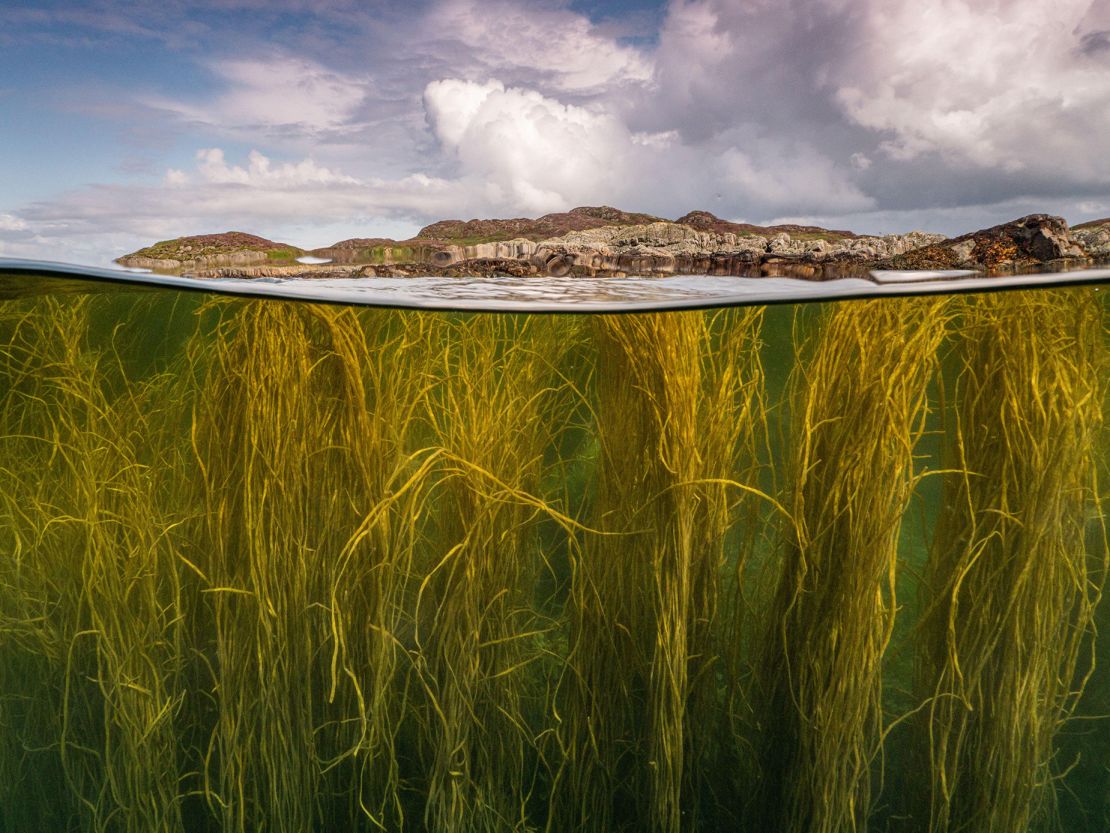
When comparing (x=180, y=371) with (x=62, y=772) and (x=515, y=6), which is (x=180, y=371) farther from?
(x=515, y=6)

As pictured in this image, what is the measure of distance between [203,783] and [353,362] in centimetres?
187

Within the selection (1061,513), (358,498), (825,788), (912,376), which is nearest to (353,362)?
(358,498)

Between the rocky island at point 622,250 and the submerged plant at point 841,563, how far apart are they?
1.07 meters

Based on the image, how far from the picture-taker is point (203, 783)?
9.59 ft

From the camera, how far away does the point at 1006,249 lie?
157 inches

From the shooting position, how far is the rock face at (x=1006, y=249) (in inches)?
145

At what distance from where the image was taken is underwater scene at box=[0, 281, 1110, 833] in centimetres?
274

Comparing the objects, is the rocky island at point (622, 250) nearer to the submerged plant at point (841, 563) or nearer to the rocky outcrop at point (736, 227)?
the rocky outcrop at point (736, 227)

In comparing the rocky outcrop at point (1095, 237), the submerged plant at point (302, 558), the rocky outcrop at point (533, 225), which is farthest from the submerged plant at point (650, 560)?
the rocky outcrop at point (533, 225)

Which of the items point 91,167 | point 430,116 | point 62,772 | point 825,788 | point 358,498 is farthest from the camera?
point 430,116

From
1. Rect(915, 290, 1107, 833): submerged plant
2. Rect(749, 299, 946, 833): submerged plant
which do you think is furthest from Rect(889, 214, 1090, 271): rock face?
Rect(749, 299, 946, 833): submerged plant

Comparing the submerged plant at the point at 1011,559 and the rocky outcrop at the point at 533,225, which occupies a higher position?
the rocky outcrop at the point at 533,225

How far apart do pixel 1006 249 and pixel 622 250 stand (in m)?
2.49

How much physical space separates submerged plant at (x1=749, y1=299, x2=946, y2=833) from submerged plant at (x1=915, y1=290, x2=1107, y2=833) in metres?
0.25
